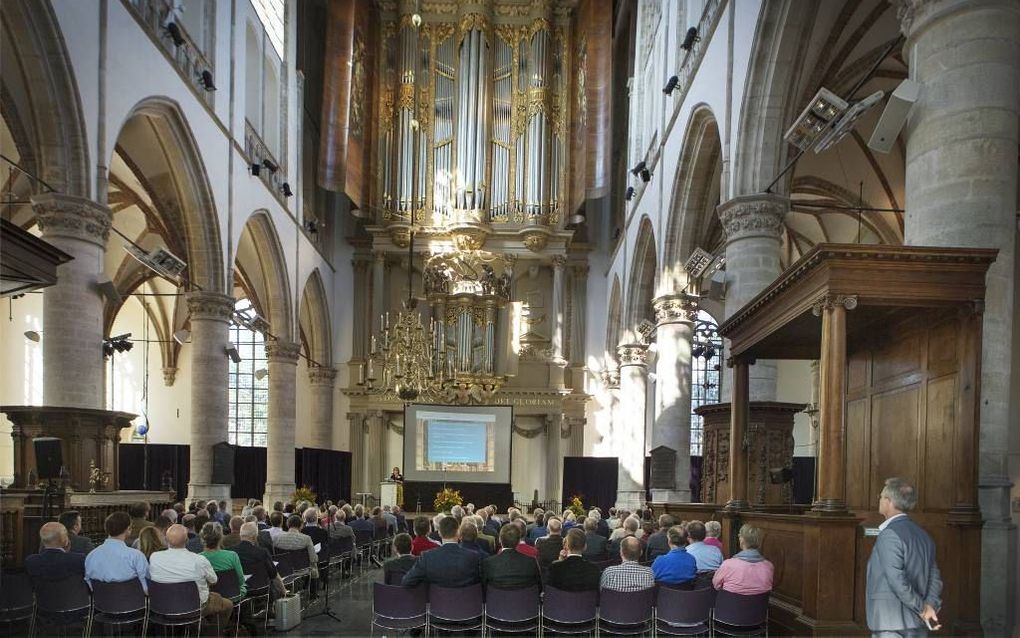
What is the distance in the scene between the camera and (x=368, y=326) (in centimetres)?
2488

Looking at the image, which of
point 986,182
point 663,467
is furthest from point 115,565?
point 663,467

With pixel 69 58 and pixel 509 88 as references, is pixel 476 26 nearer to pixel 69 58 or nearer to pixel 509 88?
pixel 509 88

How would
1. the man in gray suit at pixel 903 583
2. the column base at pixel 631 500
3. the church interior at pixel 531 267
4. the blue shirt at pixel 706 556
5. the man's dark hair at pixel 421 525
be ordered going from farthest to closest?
the column base at pixel 631 500, the man's dark hair at pixel 421 525, the blue shirt at pixel 706 556, the church interior at pixel 531 267, the man in gray suit at pixel 903 583

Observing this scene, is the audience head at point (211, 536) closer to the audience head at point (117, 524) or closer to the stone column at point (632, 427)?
the audience head at point (117, 524)

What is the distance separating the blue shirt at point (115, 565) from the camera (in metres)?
6.05

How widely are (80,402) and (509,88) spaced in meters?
16.9

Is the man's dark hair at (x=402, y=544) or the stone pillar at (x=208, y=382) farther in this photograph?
the stone pillar at (x=208, y=382)

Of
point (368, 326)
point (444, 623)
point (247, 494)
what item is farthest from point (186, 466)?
point (444, 623)

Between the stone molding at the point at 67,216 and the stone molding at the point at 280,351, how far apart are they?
9869mm

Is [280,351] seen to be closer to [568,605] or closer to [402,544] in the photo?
[402,544]

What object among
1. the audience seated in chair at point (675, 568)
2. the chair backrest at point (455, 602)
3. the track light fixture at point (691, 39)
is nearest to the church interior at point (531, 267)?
the track light fixture at point (691, 39)

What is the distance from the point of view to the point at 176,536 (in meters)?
6.01

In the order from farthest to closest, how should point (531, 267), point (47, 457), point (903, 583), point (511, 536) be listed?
point (531, 267) < point (47, 457) < point (511, 536) < point (903, 583)

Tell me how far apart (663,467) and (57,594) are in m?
10.0
